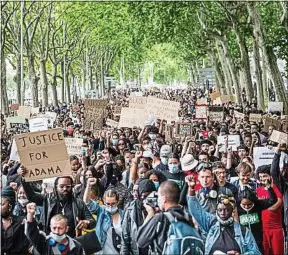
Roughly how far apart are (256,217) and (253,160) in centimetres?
306

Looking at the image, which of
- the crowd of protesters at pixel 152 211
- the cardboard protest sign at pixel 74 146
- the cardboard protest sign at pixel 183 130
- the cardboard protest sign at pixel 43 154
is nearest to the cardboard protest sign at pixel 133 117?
the cardboard protest sign at pixel 183 130

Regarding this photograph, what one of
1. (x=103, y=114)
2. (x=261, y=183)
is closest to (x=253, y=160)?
(x=261, y=183)

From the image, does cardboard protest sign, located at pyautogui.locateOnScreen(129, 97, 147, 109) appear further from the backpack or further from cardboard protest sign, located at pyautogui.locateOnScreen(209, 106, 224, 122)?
the backpack

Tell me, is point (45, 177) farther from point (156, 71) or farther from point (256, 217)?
point (156, 71)

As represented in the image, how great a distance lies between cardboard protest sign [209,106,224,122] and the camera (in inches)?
813

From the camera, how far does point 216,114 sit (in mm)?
20938

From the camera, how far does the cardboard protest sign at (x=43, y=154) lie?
843 centimetres

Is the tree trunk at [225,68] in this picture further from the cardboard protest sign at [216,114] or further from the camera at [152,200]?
the camera at [152,200]

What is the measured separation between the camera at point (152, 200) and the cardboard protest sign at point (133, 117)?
9529 millimetres

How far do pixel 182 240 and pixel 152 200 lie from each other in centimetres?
94

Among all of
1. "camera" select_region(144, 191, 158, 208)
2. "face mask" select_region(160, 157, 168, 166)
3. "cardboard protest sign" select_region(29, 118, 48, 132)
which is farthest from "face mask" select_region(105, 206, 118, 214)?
"cardboard protest sign" select_region(29, 118, 48, 132)

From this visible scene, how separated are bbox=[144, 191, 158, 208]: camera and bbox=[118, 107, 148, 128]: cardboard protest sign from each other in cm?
953

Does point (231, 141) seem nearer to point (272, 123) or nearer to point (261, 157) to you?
point (261, 157)

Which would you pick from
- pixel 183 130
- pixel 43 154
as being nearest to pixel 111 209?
pixel 43 154
